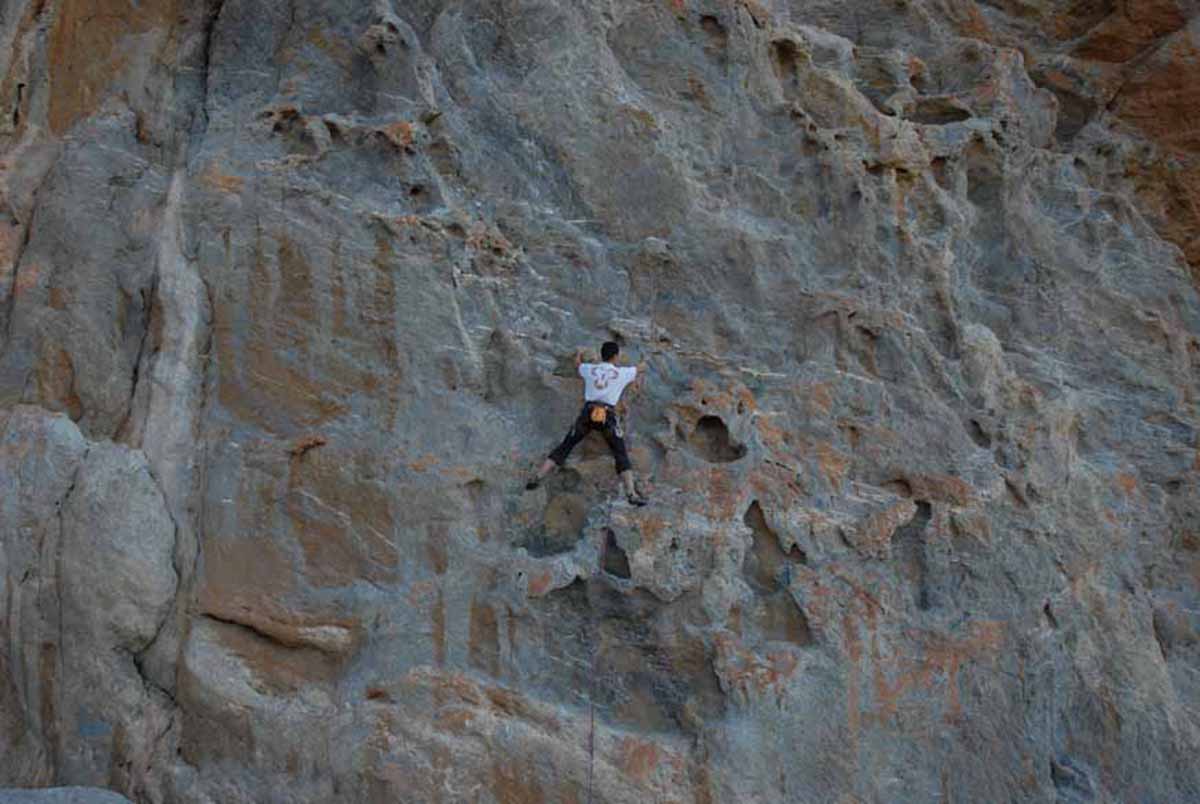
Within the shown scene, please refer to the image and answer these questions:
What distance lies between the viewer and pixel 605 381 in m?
6.78

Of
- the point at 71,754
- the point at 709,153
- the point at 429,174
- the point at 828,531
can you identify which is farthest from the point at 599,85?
the point at 71,754

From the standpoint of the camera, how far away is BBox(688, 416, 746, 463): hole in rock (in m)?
7.01

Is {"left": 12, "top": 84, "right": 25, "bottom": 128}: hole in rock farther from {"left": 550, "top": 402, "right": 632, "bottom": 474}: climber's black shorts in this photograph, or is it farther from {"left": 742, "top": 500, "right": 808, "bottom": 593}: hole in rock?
{"left": 742, "top": 500, "right": 808, "bottom": 593}: hole in rock

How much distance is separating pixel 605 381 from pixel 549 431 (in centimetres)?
54

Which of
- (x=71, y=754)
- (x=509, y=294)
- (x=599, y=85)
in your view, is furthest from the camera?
(x=599, y=85)

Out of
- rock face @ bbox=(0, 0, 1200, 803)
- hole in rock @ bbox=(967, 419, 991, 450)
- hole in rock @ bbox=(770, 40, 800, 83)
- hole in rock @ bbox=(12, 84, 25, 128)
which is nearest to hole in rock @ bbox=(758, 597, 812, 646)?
rock face @ bbox=(0, 0, 1200, 803)

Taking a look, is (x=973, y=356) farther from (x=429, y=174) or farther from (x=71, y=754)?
(x=71, y=754)

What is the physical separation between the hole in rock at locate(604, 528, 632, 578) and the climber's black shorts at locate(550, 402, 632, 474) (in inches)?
15.8

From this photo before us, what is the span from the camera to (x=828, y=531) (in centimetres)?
691

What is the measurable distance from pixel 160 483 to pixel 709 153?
14.0 ft

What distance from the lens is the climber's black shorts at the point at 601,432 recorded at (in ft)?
22.0

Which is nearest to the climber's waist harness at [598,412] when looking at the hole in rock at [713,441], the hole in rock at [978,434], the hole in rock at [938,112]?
the hole in rock at [713,441]

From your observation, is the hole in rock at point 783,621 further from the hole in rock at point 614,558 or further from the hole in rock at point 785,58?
the hole in rock at point 785,58

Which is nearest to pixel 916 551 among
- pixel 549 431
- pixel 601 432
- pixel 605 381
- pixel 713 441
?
pixel 713 441
